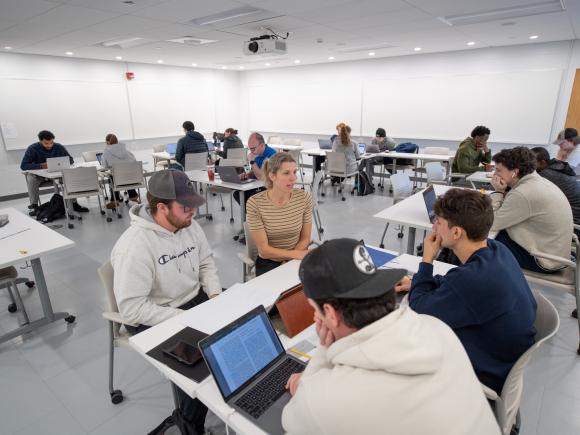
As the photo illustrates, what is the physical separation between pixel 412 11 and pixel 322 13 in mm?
1091

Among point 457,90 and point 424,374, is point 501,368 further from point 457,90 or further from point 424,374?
point 457,90

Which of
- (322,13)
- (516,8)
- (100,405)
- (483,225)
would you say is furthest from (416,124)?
(100,405)

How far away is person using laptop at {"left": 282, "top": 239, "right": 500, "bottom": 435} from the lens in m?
0.74

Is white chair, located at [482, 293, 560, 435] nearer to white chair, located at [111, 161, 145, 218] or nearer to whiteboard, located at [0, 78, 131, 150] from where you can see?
white chair, located at [111, 161, 145, 218]

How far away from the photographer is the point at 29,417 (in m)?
2.07

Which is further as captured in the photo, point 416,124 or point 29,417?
point 416,124

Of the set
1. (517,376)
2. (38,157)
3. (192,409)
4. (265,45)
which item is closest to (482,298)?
(517,376)

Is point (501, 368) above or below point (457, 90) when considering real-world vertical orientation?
below

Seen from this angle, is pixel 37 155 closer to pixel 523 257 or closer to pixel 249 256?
pixel 249 256

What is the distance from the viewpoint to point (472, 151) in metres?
5.30

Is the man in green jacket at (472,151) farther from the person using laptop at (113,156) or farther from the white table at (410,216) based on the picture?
the person using laptop at (113,156)

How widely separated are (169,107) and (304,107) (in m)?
3.96

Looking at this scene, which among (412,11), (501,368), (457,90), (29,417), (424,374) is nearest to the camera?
(424,374)

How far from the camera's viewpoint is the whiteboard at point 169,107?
9445 millimetres
